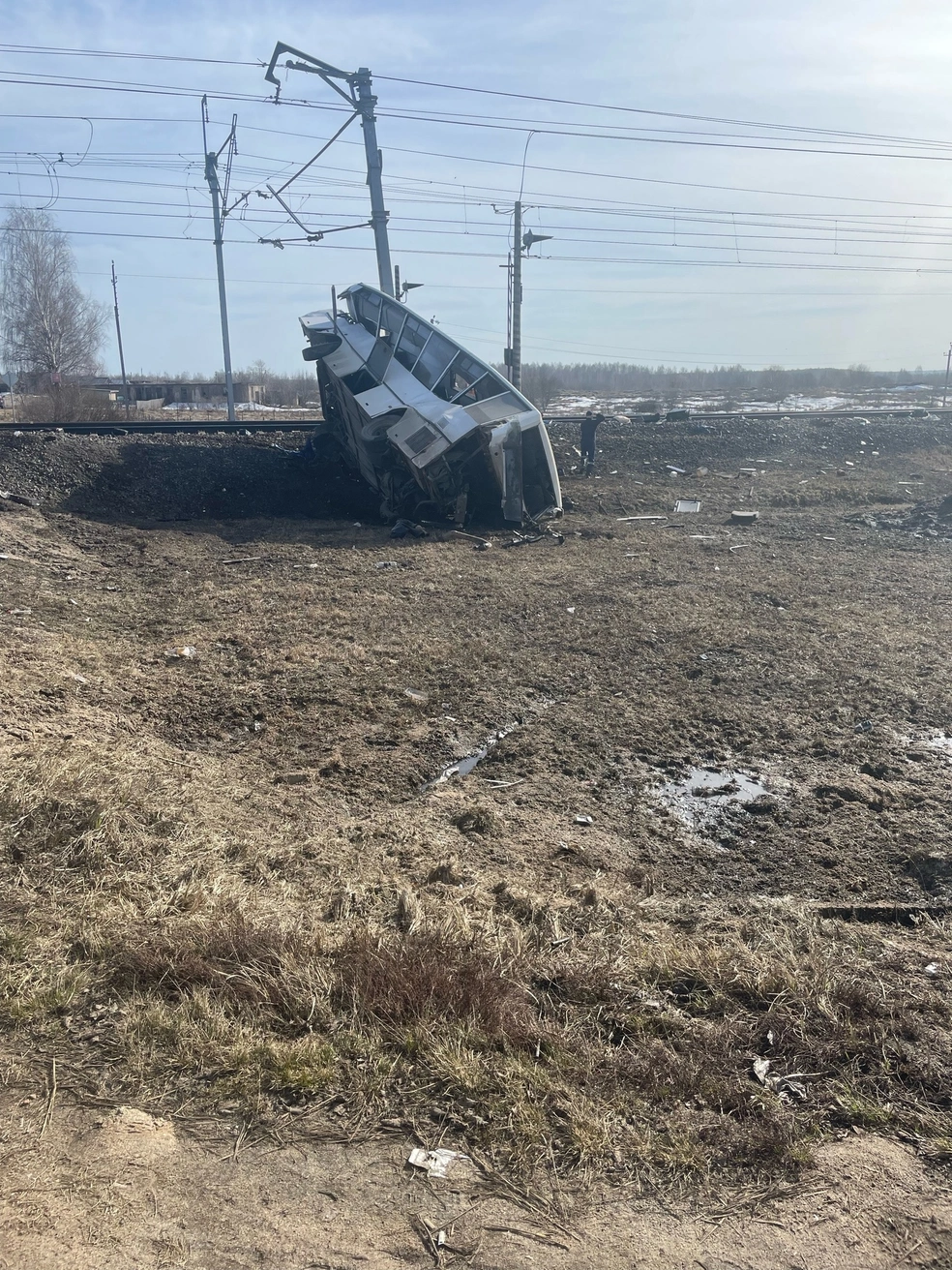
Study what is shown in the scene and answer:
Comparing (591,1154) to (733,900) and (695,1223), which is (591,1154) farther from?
(733,900)

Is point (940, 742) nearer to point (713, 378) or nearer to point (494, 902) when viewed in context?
point (494, 902)

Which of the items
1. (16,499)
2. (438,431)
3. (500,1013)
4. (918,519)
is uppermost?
(438,431)

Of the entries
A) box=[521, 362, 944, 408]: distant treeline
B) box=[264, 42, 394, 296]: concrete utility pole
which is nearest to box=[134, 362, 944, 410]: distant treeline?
box=[521, 362, 944, 408]: distant treeline

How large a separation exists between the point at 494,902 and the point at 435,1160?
143 cm

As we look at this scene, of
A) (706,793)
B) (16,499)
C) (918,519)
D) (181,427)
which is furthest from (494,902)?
(181,427)

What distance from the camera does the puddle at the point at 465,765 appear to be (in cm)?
519

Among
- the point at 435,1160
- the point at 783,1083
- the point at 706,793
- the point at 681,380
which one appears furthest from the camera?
the point at 681,380

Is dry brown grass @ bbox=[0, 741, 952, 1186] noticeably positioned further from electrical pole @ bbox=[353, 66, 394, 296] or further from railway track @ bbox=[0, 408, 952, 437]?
electrical pole @ bbox=[353, 66, 394, 296]

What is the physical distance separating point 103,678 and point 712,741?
427 cm

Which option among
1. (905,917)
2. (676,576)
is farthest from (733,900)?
(676,576)

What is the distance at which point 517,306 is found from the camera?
23.1m

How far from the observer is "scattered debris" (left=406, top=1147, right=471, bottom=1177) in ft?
7.52

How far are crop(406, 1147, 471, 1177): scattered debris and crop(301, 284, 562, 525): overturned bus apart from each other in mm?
10393

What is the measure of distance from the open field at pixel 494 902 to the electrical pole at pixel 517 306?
1365cm
